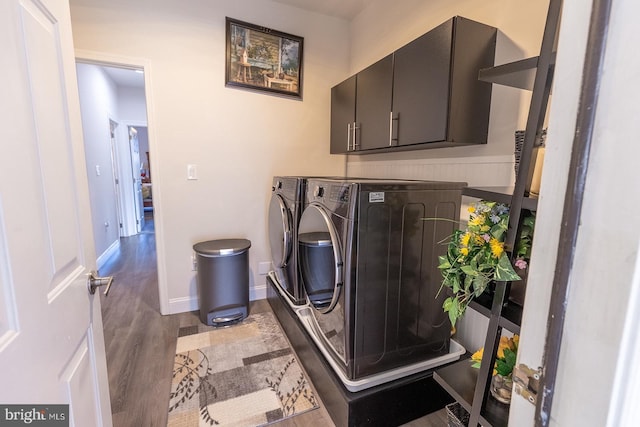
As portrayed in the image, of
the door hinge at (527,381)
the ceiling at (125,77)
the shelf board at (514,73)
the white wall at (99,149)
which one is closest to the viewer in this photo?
the door hinge at (527,381)

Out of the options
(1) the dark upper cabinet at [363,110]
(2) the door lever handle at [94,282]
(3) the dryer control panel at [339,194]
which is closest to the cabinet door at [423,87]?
(1) the dark upper cabinet at [363,110]

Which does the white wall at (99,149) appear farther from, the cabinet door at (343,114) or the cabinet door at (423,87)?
the cabinet door at (423,87)

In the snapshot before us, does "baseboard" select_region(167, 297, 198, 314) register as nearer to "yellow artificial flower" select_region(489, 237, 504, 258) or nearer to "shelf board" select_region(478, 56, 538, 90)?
"yellow artificial flower" select_region(489, 237, 504, 258)

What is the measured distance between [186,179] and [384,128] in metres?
1.61

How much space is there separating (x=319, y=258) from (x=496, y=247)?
3.35 ft

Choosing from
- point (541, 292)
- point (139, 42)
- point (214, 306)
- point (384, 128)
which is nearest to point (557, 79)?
point (541, 292)

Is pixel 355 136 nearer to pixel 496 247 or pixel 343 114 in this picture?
pixel 343 114

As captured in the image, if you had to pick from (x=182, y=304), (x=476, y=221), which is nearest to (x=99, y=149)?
(x=182, y=304)

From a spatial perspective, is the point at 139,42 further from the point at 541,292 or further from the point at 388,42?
the point at 541,292

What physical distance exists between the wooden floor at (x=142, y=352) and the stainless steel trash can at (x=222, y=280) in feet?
0.71

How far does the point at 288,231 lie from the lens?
79.5 inches

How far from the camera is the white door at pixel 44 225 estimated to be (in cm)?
52

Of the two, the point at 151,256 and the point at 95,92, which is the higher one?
the point at 95,92

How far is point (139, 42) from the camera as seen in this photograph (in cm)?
211
